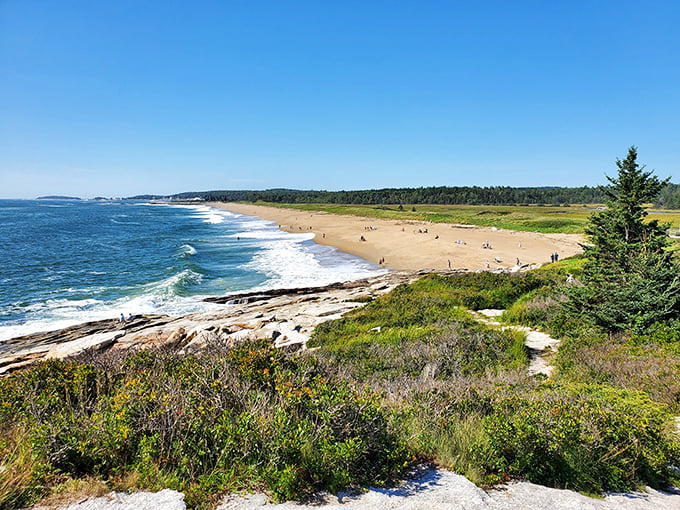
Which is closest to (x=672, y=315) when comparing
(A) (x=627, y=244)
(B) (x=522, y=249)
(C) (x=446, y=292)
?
(A) (x=627, y=244)

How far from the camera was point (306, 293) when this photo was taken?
76.1 feet

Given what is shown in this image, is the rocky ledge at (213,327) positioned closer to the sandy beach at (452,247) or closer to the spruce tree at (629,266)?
the spruce tree at (629,266)

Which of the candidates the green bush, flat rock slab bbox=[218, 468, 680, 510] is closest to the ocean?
the green bush

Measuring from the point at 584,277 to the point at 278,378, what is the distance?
32.9 ft

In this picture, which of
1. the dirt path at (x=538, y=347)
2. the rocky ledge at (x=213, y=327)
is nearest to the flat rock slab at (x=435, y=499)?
the dirt path at (x=538, y=347)

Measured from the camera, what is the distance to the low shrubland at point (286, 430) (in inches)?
139

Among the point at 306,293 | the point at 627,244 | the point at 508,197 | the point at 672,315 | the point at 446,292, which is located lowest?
the point at 306,293

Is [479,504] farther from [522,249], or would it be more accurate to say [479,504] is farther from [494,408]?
[522,249]

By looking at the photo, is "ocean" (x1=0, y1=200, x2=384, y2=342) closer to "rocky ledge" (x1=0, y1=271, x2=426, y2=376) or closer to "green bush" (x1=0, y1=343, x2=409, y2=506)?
"rocky ledge" (x1=0, y1=271, x2=426, y2=376)

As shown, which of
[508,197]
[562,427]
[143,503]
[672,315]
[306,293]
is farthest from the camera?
[508,197]

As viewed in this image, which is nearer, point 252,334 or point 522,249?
point 252,334

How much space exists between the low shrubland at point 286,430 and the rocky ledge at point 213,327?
658 cm

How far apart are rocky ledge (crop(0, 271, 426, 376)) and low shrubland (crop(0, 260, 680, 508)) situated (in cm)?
658

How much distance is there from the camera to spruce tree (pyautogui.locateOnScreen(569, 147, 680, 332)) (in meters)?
8.77
